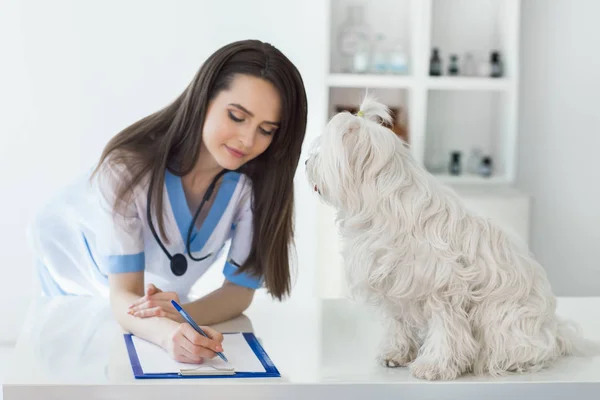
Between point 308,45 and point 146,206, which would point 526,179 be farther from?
point 146,206

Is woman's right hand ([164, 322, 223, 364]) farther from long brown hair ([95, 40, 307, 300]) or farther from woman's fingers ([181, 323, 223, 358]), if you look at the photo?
long brown hair ([95, 40, 307, 300])

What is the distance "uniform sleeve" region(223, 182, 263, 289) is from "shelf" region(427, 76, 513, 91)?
192cm

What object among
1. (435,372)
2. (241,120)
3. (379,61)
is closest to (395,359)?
(435,372)

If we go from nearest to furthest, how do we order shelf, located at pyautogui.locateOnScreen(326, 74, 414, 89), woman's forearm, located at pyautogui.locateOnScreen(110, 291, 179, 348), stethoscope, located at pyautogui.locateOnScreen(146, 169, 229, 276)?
woman's forearm, located at pyautogui.locateOnScreen(110, 291, 179, 348) < stethoscope, located at pyautogui.locateOnScreen(146, 169, 229, 276) < shelf, located at pyautogui.locateOnScreen(326, 74, 414, 89)

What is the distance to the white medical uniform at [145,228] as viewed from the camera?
5.51 ft

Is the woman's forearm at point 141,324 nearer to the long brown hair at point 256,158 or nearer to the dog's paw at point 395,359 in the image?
the long brown hair at point 256,158

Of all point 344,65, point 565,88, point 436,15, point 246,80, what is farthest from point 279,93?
point 565,88

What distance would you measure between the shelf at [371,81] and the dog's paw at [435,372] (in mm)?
2311

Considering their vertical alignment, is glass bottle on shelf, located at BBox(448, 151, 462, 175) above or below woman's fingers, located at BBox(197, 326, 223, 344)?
above

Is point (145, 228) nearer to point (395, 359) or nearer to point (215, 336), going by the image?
point (215, 336)

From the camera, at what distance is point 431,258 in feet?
4.13

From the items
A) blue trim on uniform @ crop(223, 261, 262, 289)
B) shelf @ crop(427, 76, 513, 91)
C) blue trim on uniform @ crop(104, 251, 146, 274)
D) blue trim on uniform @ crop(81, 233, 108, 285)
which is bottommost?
blue trim on uniform @ crop(81, 233, 108, 285)

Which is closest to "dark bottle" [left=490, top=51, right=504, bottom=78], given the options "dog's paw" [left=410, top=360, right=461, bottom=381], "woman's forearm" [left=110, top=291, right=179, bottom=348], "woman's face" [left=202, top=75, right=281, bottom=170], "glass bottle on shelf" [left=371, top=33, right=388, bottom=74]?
"glass bottle on shelf" [left=371, top=33, right=388, bottom=74]

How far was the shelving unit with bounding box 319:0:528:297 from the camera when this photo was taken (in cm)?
349
